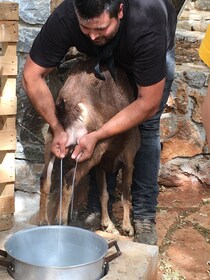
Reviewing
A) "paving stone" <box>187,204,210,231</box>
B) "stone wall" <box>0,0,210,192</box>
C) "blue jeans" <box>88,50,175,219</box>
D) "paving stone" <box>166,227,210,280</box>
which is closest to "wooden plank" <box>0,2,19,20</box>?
"stone wall" <box>0,0,210,192</box>

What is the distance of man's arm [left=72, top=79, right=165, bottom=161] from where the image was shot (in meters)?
3.30

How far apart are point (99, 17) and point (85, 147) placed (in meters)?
0.73

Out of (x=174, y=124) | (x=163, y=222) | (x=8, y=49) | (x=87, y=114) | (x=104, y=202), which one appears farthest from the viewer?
(x=174, y=124)

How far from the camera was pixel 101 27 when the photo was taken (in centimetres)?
312

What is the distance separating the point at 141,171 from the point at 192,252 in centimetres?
65

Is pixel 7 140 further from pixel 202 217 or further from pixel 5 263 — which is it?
pixel 202 217

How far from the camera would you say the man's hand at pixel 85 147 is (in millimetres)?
3287

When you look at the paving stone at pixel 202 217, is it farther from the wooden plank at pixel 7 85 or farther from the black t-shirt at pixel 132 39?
the wooden plank at pixel 7 85

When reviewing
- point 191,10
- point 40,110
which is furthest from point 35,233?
point 191,10

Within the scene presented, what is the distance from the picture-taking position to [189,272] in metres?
3.68

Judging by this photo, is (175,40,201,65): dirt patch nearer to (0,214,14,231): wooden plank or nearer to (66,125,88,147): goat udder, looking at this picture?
(66,125,88,147): goat udder

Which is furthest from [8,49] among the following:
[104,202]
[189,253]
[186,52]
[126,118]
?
[186,52]

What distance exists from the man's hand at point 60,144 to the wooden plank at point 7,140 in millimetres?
238

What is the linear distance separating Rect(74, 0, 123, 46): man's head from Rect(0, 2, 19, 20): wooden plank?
0.32 m
